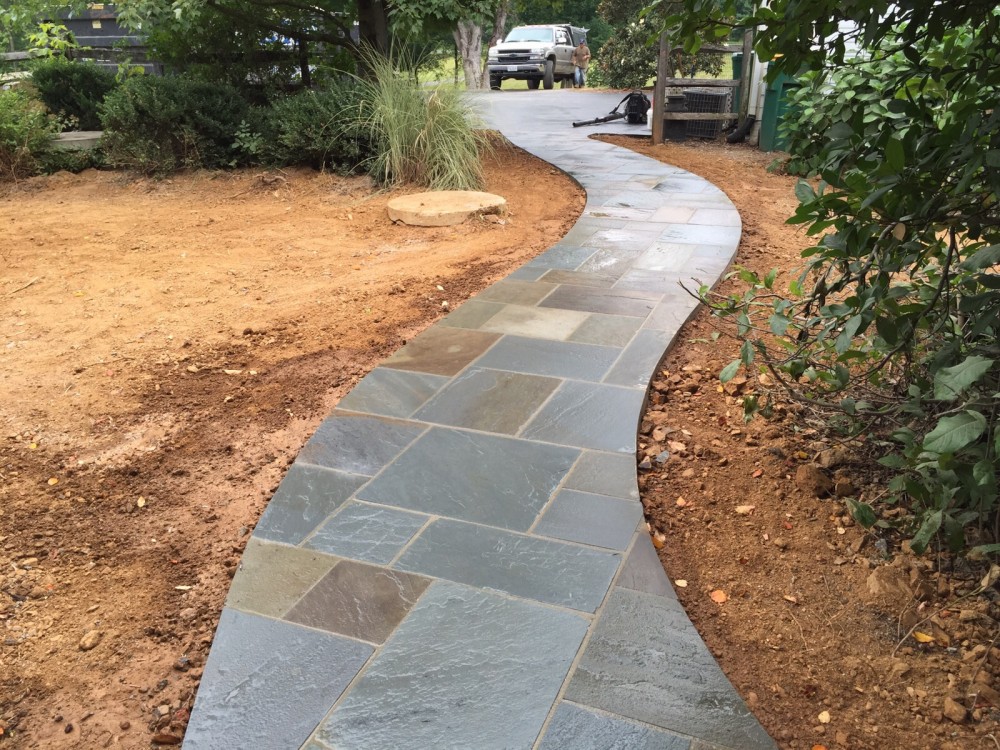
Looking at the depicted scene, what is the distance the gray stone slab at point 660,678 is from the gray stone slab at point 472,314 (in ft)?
6.97

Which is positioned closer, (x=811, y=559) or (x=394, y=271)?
(x=811, y=559)

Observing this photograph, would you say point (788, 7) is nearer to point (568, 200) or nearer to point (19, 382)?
point (19, 382)

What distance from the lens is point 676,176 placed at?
748 centimetres

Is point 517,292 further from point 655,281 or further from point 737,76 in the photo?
point 737,76

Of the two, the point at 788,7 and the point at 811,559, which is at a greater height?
the point at 788,7

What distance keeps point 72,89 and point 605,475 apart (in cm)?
854

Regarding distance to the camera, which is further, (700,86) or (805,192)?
(700,86)

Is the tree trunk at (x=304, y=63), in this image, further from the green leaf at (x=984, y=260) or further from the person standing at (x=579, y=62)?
the person standing at (x=579, y=62)

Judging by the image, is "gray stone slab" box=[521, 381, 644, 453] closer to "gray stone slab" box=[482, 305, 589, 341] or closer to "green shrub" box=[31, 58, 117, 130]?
"gray stone slab" box=[482, 305, 589, 341]

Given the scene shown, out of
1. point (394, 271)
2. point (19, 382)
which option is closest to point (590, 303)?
point (394, 271)

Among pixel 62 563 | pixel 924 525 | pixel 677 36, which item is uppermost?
pixel 677 36

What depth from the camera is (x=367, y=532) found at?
89.4 inches

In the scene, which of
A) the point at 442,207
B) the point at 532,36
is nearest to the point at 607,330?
the point at 442,207

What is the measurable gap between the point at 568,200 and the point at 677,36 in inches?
185
